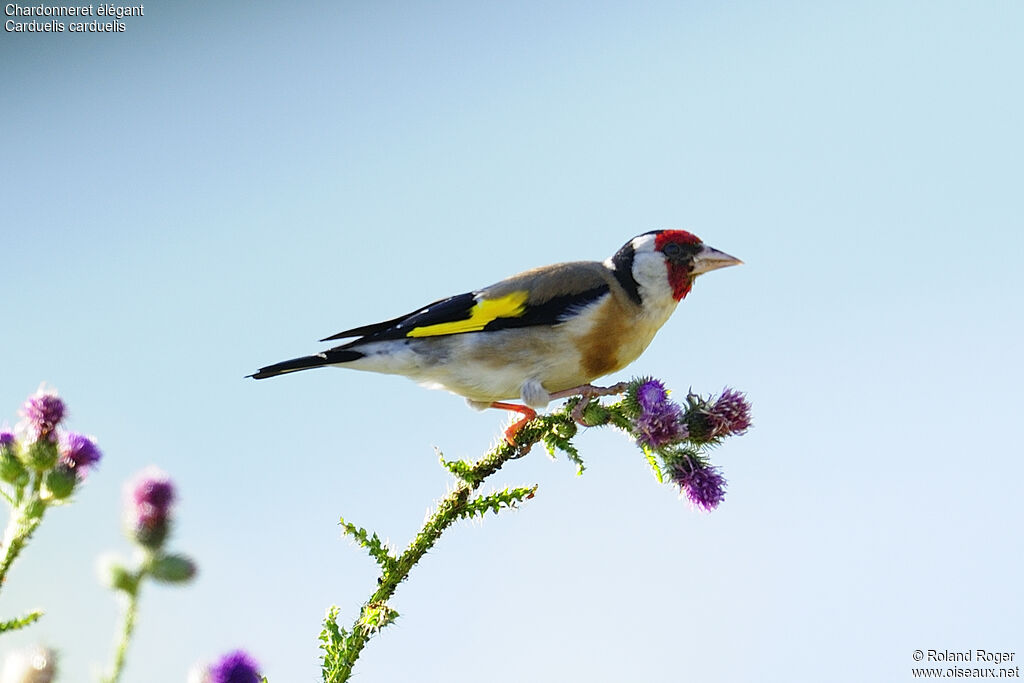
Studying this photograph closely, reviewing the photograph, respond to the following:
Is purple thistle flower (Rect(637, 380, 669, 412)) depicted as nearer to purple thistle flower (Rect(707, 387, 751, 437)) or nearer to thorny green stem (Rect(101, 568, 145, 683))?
purple thistle flower (Rect(707, 387, 751, 437))

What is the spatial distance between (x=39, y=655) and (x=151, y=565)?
1.28 m

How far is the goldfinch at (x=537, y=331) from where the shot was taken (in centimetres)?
462

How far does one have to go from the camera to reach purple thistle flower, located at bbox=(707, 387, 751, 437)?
365 centimetres

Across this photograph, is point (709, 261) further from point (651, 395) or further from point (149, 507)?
point (149, 507)

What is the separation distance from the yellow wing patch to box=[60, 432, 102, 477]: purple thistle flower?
5.34 feet

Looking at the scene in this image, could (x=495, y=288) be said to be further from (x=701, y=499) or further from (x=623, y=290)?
(x=701, y=499)

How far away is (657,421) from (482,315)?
155 centimetres

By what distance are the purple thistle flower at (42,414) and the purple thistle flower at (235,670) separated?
1031 mm

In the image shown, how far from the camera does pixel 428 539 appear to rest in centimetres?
317

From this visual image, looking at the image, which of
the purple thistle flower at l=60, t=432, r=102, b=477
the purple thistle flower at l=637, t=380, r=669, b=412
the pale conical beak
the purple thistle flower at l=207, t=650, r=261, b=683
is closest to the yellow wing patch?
the pale conical beak

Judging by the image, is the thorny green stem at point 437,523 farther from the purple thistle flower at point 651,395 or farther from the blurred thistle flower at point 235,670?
the blurred thistle flower at point 235,670

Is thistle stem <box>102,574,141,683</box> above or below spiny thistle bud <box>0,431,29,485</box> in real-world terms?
below

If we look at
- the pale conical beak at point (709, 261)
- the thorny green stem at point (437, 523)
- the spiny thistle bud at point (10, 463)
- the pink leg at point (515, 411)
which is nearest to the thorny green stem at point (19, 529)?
the spiny thistle bud at point (10, 463)

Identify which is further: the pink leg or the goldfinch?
the goldfinch
